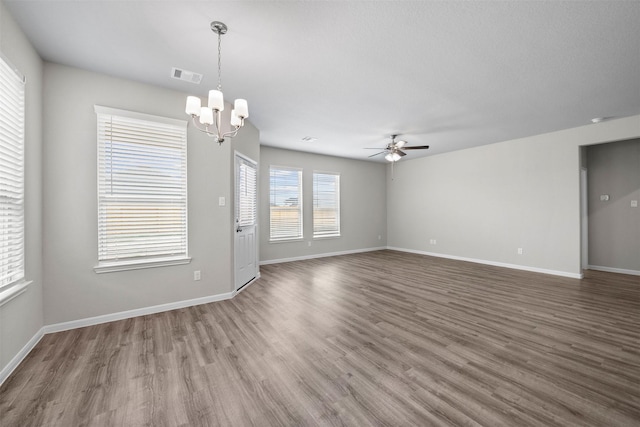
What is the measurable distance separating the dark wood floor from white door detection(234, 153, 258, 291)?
71 cm

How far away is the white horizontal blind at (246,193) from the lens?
423cm

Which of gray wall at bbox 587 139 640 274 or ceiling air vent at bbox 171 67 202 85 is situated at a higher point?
ceiling air vent at bbox 171 67 202 85

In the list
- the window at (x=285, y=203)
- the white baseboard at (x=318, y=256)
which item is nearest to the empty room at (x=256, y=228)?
the white baseboard at (x=318, y=256)

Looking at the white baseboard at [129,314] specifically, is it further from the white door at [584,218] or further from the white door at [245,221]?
the white door at [584,218]

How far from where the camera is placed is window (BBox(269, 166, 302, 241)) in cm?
639

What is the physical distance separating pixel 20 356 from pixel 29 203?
1.35m

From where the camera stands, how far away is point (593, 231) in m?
5.61

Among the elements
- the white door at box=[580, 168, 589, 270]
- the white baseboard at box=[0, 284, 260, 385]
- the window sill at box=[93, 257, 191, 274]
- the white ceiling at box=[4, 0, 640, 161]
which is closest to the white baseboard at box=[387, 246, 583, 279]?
the white door at box=[580, 168, 589, 270]

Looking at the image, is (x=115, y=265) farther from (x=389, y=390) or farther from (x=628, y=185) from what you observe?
(x=628, y=185)

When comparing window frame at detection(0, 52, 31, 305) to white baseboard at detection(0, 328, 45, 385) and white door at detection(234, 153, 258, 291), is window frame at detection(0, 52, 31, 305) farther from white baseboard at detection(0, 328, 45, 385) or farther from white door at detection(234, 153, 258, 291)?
white door at detection(234, 153, 258, 291)

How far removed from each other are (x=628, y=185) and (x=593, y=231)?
107 cm

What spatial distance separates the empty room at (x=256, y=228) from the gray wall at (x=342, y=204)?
1297 millimetres

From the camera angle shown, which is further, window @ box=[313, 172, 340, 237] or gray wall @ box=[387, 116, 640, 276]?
window @ box=[313, 172, 340, 237]

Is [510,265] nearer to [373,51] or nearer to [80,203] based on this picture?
[373,51]
